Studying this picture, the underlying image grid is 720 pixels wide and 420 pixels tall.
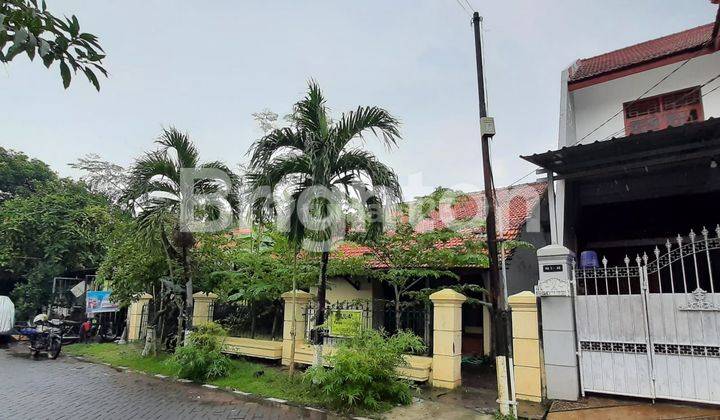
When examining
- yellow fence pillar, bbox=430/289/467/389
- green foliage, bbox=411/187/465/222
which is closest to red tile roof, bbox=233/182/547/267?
green foliage, bbox=411/187/465/222

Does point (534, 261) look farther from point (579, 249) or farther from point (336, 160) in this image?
point (336, 160)

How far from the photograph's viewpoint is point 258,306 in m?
11.5

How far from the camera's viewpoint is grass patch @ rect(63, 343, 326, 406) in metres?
7.48

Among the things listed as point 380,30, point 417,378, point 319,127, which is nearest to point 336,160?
point 319,127

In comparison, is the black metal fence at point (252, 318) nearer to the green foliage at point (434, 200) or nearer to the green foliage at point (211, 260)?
the green foliage at point (211, 260)

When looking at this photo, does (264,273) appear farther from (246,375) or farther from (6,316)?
(6,316)

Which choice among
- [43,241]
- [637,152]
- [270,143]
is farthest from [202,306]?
[637,152]

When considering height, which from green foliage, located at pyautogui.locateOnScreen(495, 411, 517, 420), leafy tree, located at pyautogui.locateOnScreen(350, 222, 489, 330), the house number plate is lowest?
green foliage, located at pyautogui.locateOnScreen(495, 411, 517, 420)

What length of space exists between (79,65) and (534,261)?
11.5 metres

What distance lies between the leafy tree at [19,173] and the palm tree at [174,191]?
56.6 feet

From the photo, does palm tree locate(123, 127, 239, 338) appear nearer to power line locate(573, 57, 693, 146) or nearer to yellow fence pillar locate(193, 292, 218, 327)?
yellow fence pillar locate(193, 292, 218, 327)

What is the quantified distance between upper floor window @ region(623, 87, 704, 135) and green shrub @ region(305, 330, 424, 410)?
6719 millimetres

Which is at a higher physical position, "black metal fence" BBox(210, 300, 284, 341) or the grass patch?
"black metal fence" BBox(210, 300, 284, 341)

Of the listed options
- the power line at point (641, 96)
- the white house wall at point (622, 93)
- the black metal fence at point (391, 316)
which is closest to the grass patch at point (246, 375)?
the black metal fence at point (391, 316)
